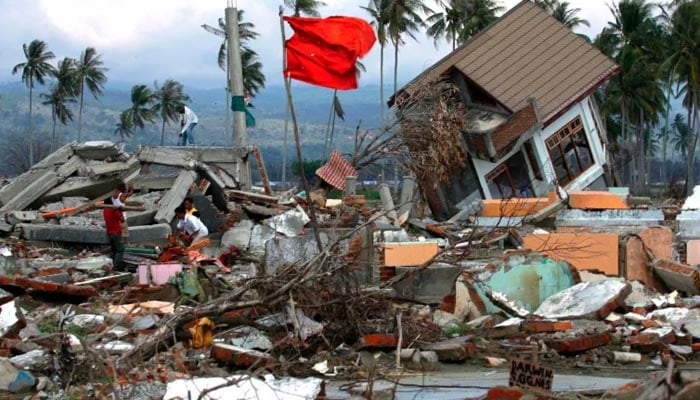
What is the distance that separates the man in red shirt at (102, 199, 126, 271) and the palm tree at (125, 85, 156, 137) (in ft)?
206

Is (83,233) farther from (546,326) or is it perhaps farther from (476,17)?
(476,17)

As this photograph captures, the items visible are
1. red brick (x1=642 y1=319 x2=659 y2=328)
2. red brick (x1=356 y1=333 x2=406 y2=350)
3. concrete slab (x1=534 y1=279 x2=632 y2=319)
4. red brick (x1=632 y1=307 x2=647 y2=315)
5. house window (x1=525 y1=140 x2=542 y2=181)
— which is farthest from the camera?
house window (x1=525 y1=140 x2=542 y2=181)

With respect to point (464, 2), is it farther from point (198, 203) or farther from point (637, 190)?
point (198, 203)

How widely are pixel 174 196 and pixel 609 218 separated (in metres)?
7.80

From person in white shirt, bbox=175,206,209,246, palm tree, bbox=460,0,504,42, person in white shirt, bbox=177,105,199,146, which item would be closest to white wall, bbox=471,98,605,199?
person in white shirt, bbox=177,105,199,146

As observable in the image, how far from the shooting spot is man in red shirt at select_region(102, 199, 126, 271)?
42.8ft

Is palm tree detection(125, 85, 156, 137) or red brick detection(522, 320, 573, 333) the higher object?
palm tree detection(125, 85, 156, 137)

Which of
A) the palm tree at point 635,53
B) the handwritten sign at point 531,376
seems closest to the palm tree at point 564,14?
the palm tree at point 635,53

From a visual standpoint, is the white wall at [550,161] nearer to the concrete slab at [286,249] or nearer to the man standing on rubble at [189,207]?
the man standing on rubble at [189,207]

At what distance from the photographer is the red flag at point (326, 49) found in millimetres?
10602

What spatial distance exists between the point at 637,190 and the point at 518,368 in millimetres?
45295

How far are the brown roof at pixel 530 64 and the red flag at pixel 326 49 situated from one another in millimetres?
14128

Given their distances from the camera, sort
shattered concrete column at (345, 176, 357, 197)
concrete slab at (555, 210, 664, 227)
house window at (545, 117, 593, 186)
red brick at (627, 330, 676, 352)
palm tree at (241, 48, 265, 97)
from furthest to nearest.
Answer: palm tree at (241, 48, 265, 97) → house window at (545, 117, 593, 186) → shattered concrete column at (345, 176, 357, 197) → concrete slab at (555, 210, 664, 227) → red brick at (627, 330, 676, 352)

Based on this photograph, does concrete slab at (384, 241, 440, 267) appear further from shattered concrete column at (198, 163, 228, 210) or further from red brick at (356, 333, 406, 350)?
shattered concrete column at (198, 163, 228, 210)
